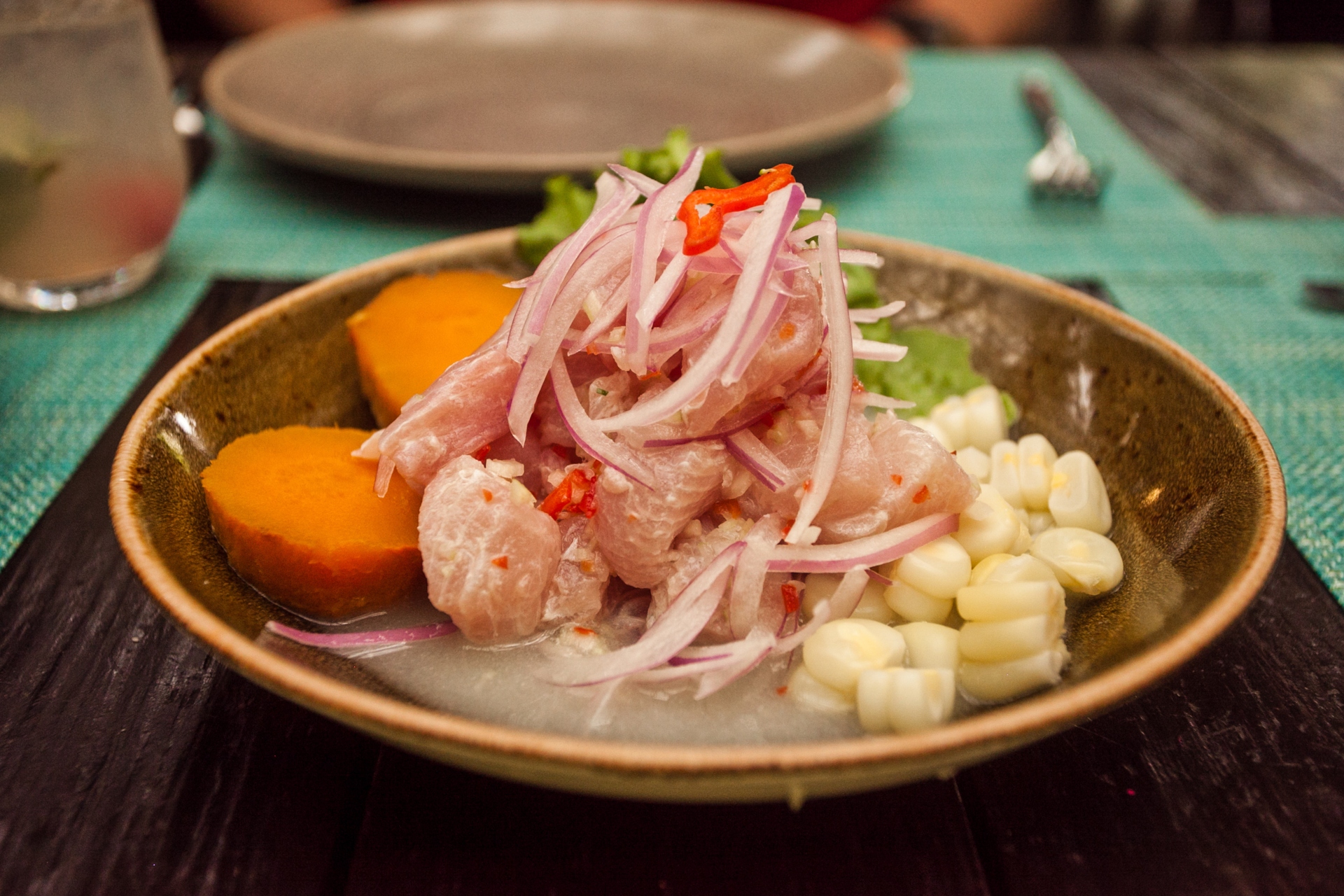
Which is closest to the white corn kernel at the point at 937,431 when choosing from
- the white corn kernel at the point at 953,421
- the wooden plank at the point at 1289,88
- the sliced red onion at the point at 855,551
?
the white corn kernel at the point at 953,421

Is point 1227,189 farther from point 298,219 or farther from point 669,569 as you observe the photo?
point 298,219

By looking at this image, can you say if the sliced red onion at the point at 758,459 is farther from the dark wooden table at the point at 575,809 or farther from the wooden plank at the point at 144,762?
the wooden plank at the point at 144,762

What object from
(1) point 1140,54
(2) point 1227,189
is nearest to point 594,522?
(2) point 1227,189

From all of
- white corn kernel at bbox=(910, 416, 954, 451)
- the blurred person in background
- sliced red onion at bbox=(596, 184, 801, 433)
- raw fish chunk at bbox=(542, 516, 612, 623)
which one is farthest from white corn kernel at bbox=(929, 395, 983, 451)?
the blurred person in background

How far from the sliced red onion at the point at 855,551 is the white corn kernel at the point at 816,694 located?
13cm

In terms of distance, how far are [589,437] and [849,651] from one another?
44 centimetres

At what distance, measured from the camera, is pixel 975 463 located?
5.10 ft

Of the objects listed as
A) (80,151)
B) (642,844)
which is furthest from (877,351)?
(80,151)

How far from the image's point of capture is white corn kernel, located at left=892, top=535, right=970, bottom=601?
4.12 ft

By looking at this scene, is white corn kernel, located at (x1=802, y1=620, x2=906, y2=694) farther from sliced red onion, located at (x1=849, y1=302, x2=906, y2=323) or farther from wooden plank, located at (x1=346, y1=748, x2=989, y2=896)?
sliced red onion, located at (x1=849, y1=302, x2=906, y2=323)

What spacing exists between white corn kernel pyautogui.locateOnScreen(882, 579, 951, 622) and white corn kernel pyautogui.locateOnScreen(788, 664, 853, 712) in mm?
167

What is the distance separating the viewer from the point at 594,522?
4.34ft

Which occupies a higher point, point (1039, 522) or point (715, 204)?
point (715, 204)

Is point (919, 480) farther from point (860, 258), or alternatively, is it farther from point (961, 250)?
point (961, 250)
